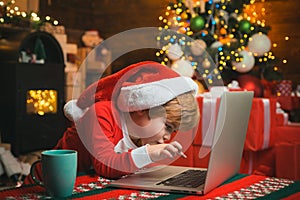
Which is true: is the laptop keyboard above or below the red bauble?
below

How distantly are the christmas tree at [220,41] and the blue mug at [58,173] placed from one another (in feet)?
7.53

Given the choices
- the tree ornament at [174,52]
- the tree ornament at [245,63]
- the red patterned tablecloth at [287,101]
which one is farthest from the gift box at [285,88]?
the tree ornament at [174,52]

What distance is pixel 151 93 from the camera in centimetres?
97

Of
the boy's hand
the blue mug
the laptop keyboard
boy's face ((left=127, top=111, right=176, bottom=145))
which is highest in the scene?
boy's face ((left=127, top=111, right=176, bottom=145))

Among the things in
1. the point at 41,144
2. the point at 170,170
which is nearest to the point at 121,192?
the point at 170,170

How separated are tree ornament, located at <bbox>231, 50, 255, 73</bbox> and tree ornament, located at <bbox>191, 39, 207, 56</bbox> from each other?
236 mm

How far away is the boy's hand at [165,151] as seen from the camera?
819mm

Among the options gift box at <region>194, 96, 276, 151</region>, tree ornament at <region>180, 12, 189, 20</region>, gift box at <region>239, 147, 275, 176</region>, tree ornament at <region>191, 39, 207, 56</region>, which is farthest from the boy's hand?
tree ornament at <region>180, 12, 189, 20</region>

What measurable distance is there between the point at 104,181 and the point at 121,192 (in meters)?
0.09

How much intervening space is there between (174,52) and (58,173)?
2.26 m

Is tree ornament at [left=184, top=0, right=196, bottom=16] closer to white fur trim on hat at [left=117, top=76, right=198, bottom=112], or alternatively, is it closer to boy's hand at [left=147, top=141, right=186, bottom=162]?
white fur trim on hat at [left=117, top=76, right=198, bottom=112]

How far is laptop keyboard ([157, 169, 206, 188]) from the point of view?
0.85 meters

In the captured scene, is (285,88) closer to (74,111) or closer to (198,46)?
(198,46)

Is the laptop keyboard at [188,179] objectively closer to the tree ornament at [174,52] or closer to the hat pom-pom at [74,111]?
the hat pom-pom at [74,111]
